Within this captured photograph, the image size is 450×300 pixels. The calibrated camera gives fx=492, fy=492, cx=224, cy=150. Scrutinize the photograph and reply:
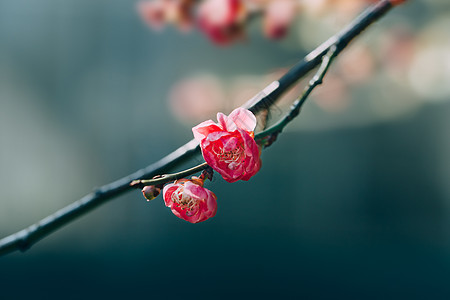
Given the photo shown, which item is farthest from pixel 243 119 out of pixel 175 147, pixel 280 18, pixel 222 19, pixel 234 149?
pixel 175 147

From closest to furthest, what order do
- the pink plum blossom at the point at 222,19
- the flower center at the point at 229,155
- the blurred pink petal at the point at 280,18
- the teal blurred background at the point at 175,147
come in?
the flower center at the point at 229,155 → the pink plum blossom at the point at 222,19 → the blurred pink petal at the point at 280,18 → the teal blurred background at the point at 175,147

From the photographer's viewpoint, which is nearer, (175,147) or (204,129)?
(204,129)

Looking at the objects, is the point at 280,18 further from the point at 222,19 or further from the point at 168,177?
the point at 168,177

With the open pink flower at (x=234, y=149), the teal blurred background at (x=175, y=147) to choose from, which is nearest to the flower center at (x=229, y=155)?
the open pink flower at (x=234, y=149)

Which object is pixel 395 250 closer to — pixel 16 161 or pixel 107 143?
pixel 107 143

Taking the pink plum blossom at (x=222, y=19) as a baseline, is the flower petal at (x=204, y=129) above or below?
below

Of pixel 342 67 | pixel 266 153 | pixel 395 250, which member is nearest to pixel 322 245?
pixel 395 250

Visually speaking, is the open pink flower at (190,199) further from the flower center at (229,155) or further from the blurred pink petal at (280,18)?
the blurred pink petal at (280,18)
